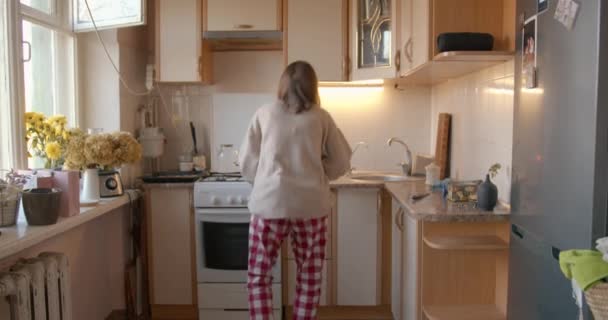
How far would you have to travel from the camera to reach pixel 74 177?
211cm

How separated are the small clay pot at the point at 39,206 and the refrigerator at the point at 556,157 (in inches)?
65.0

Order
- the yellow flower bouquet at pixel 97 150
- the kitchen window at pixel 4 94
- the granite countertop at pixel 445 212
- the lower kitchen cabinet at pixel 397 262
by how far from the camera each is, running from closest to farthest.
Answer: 1. the granite countertop at pixel 445 212
2. the kitchen window at pixel 4 94
3. the yellow flower bouquet at pixel 97 150
4. the lower kitchen cabinet at pixel 397 262

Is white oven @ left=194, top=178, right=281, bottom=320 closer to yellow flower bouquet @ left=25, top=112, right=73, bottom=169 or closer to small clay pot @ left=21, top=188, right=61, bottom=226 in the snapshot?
yellow flower bouquet @ left=25, top=112, right=73, bottom=169

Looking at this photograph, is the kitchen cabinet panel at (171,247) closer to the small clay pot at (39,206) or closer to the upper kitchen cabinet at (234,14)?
the upper kitchen cabinet at (234,14)

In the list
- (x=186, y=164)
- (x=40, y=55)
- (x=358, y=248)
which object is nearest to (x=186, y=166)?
(x=186, y=164)

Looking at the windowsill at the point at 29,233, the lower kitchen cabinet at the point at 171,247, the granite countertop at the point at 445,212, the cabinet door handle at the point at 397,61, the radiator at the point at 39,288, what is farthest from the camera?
the lower kitchen cabinet at the point at 171,247

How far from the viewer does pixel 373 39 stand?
125 inches

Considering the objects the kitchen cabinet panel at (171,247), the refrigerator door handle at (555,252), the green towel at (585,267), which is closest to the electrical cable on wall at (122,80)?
the kitchen cabinet panel at (171,247)

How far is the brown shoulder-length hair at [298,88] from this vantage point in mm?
2316

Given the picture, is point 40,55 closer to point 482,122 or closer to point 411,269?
point 411,269

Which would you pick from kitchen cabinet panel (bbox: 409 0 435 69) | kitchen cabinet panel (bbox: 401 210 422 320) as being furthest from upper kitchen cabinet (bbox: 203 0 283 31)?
kitchen cabinet panel (bbox: 401 210 422 320)

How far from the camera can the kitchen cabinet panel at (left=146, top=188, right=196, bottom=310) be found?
314 cm

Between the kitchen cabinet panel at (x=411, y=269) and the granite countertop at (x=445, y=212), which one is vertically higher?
the granite countertop at (x=445, y=212)

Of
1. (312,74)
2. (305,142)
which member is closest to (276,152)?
(305,142)
